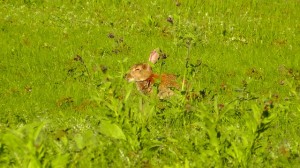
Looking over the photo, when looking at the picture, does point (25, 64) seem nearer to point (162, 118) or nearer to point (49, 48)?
point (49, 48)

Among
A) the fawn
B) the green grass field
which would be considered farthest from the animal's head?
the green grass field

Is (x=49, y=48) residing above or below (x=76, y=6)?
below

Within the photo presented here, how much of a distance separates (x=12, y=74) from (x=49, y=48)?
1.85 metres

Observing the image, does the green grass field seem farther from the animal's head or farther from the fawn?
the animal's head

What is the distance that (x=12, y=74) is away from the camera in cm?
1311

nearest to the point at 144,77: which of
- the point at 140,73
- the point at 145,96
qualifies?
the point at 140,73

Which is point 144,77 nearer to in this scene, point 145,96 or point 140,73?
point 140,73

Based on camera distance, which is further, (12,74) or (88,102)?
(12,74)

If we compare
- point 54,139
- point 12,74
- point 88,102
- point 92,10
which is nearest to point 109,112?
point 54,139

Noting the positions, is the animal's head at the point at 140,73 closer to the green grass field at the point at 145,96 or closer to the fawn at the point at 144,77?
the fawn at the point at 144,77

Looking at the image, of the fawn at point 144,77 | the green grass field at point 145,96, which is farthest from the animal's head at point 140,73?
the green grass field at point 145,96

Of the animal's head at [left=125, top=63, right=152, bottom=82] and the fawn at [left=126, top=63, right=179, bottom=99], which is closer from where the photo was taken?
the fawn at [left=126, top=63, right=179, bottom=99]

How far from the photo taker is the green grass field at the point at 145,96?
6.42 meters

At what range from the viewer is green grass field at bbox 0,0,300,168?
6.42m
